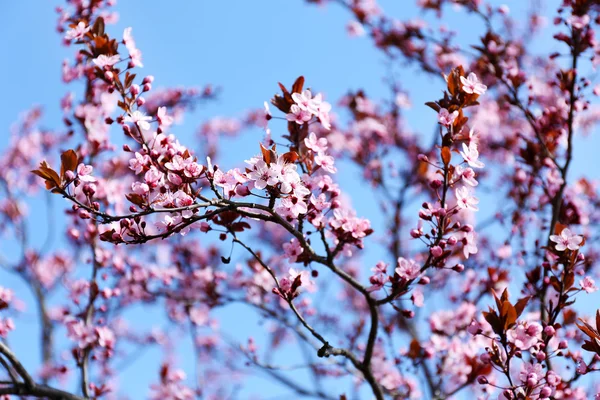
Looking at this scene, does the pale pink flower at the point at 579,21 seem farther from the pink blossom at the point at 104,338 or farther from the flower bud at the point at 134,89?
the pink blossom at the point at 104,338

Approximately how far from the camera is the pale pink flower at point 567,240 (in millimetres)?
2766

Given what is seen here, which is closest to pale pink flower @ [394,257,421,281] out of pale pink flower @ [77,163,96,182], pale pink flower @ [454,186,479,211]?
pale pink flower @ [454,186,479,211]

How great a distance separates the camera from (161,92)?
7.65 meters

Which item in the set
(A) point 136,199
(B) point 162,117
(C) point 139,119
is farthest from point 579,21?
(A) point 136,199

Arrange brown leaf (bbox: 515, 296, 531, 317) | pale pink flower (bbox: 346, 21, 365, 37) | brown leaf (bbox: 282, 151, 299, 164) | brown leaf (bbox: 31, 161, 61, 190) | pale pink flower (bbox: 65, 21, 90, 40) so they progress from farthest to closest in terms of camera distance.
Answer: pale pink flower (bbox: 346, 21, 365, 37) < pale pink flower (bbox: 65, 21, 90, 40) < brown leaf (bbox: 515, 296, 531, 317) < brown leaf (bbox: 282, 151, 299, 164) < brown leaf (bbox: 31, 161, 61, 190)

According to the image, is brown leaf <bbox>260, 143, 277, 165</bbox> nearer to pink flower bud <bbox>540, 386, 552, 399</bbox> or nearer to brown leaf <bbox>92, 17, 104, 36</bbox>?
pink flower bud <bbox>540, 386, 552, 399</bbox>

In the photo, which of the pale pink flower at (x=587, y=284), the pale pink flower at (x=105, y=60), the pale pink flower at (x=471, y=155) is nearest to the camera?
the pale pink flower at (x=471, y=155)

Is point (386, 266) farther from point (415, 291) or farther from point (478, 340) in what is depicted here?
point (478, 340)

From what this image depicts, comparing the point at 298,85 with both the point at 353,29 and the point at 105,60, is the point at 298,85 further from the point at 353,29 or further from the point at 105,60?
the point at 353,29

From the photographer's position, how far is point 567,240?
2797mm

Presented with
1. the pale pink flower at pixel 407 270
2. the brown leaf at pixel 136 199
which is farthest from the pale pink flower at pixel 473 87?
the brown leaf at pixel 136 199

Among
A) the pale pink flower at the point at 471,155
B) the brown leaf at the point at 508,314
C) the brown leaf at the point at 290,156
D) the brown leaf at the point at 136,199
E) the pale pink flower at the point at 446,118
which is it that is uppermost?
the pale pink flower at the point at 446,118

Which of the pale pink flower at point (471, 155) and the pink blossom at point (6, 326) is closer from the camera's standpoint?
the pale pink flower at point (471, 155)

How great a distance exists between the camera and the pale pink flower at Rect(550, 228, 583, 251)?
2766 mm
